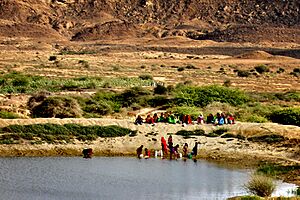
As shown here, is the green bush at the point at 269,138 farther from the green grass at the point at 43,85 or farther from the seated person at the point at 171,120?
the green grass at the point at 43,85

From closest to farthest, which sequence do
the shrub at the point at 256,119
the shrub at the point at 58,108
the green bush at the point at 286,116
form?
the green bush at the point at 286,116, the shrub at the point at 256,119, the shrub at the point at 58,108

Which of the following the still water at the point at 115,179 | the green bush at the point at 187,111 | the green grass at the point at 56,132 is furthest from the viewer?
the green bush at the point at 187,111

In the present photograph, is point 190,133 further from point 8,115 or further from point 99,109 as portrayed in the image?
point 8,115

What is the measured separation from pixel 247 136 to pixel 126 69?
140ft

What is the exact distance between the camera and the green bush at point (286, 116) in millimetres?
33719

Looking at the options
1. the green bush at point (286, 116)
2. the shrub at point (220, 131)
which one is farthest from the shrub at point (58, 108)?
the green bush at point (286, 116)

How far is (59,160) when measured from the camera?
26.5 m

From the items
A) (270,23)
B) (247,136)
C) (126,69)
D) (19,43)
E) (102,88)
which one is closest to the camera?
(247,136)

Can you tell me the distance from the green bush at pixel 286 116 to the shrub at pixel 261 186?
14.2 metres

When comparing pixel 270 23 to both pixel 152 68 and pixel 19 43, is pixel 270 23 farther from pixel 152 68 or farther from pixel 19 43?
pixel 152 68

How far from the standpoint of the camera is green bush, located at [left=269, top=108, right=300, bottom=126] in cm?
3372

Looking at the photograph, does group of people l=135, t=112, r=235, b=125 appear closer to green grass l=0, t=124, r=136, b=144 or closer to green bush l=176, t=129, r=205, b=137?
green bush l=176, t=129, r=205, b=137

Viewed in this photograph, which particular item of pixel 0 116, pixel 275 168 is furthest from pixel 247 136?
pixel 0 116

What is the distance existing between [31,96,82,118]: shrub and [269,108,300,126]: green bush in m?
9.64
